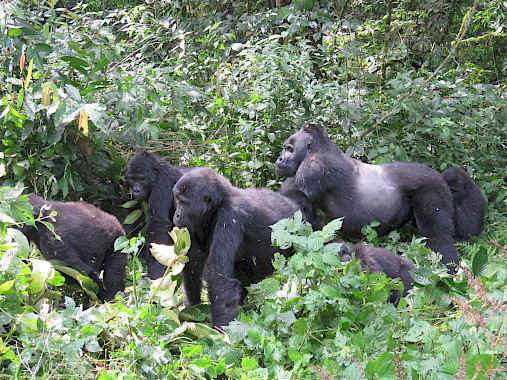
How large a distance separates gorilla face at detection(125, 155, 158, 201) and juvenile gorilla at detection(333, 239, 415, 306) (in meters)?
1.58

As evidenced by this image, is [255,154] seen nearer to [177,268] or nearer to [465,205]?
[465,205]

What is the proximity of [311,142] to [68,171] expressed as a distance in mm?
1957

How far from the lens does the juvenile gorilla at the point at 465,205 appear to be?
492cm

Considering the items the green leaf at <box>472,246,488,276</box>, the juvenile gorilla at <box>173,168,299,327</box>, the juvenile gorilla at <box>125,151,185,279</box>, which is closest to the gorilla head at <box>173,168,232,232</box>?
the juvenile gorilla at <box>173,168,299,327</box>

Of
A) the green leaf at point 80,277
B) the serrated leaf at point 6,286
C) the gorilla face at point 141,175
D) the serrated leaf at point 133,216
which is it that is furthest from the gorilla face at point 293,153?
the serrated leaf at point 6,286

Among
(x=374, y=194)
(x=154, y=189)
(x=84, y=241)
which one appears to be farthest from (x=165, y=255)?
(x=374, y=194)

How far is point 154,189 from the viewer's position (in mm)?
4570

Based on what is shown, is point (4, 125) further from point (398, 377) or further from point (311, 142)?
point (398, 377)

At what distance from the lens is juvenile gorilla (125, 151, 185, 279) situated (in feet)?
14.6

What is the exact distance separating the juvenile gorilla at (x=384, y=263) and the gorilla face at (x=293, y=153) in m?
1.14

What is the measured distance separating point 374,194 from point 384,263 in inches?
42.2

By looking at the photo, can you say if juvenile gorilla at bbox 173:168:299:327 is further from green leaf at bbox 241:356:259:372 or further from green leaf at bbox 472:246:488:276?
green leaf at bbox 472:246:488:276

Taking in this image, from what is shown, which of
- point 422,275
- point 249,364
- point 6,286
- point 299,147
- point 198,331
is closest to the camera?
point 249,364

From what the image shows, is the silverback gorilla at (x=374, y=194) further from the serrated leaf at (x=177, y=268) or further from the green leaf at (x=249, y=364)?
the green leaf at (x=249, y=364)
